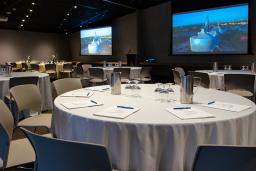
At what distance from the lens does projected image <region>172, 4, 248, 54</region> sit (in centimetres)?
698

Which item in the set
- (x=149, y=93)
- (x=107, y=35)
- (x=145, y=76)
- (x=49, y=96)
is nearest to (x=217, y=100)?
(x=149, y=93)

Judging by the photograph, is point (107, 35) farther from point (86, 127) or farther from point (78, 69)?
point (86, 127)

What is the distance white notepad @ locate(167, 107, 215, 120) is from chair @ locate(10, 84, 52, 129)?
51.6 inches

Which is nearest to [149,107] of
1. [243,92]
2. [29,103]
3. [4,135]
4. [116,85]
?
[116,85]

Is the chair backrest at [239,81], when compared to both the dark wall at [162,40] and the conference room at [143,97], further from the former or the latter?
the dark wall at [162,40]

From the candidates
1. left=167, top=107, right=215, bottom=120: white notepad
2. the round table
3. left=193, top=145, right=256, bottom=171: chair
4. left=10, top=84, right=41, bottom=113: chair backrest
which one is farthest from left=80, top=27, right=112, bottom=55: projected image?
left=193, top=145, right=256, bottom=171: chair

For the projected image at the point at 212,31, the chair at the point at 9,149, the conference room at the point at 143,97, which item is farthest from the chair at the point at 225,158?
the projected image at the point at 212,31

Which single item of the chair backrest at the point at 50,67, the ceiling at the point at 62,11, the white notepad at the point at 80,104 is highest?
the ceiling at the point at 62,11

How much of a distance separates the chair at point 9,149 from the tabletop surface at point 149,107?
387 millimetres

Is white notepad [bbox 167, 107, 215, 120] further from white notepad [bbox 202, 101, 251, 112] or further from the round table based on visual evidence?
white notepad [bbox 202, 101, 251, 112]

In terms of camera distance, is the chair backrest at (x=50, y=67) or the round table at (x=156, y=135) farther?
the chair backrest at (x=50, y=67)

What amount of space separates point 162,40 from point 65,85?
6553 mm

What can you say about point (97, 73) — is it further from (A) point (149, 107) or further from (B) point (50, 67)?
(B) point (50, 67)

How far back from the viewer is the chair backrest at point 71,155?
1032 mm
